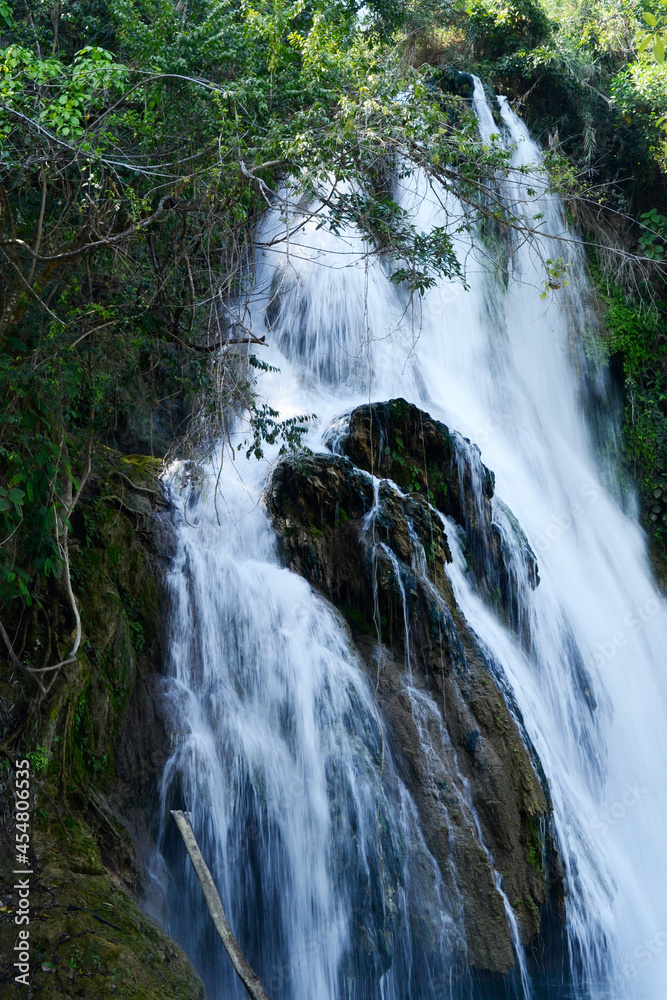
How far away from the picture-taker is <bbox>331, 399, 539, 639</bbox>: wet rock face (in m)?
8.00

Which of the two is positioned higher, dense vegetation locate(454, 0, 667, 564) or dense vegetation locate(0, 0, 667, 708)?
dense vegetation locate(454, 0, 667, 564)

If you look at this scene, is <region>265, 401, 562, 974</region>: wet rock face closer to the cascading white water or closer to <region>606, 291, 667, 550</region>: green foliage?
the cascading white water

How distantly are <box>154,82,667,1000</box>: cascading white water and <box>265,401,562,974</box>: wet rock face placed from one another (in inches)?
7.1

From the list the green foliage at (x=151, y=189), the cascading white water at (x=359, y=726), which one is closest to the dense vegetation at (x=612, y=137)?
the cascading white water at (x=359, y=726)

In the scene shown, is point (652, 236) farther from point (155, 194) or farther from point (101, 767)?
point (101, 767)

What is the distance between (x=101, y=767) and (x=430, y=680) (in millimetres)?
2888

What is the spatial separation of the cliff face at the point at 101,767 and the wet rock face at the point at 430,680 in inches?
58.3

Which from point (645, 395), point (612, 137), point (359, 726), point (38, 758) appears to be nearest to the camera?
point (38, 758)

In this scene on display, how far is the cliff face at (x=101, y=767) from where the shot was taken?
12.1ft

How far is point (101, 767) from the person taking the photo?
4941 mm

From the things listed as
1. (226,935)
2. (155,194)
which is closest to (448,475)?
(155,194)

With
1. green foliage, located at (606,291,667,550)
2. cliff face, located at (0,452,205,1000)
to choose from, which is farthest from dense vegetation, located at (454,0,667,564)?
cliff face, located at (0,452,205,1000)

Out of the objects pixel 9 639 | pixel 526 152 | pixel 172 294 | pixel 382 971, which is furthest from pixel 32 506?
pixel 526 152

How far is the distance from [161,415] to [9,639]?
17.6 ft
